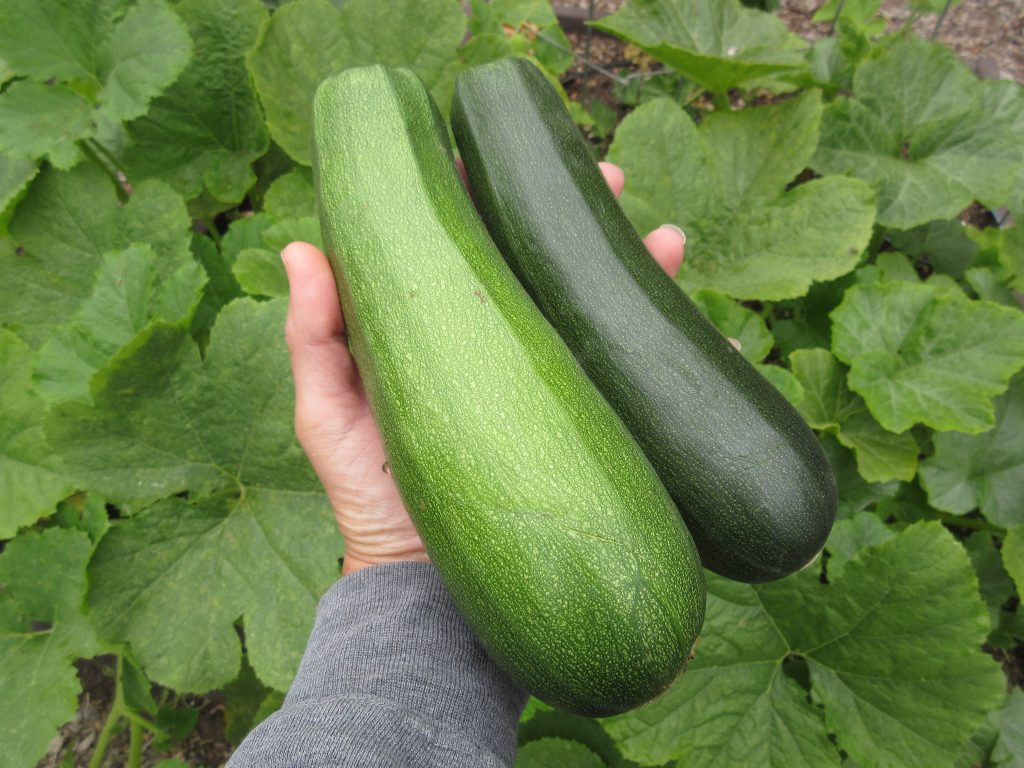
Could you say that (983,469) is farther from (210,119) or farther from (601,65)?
(210,119)

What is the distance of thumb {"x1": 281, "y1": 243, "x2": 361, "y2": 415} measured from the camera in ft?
6.04

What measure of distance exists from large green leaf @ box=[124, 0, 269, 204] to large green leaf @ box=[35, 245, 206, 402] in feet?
2.22

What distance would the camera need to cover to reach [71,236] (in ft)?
8.68

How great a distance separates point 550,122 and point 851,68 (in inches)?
73.4

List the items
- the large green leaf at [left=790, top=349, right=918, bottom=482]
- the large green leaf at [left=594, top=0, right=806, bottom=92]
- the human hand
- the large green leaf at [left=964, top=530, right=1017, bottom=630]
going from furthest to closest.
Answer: the large green leaf at [left=594, top=0, right=806, bottom=92]
the large green leaf at [left=964, top=530, right=1017, bottom=630]
the large green leaf at [left=790, top=349, right=918, bottom=482]
the human hand

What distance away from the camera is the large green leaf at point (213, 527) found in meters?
2.15

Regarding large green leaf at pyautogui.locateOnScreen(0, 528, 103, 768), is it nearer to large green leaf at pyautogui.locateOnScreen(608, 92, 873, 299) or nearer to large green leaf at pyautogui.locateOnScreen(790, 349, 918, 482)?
large green leaf at pyautogui.locateOnScreen(608, 92, 873, 299)

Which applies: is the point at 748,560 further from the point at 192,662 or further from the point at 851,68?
the point at 851,68

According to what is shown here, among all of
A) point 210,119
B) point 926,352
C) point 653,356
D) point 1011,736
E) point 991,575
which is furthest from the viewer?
point 210,119

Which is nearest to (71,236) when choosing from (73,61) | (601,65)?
(73,61)

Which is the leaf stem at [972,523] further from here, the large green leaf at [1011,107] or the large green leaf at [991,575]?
the large green leaf at [1011,107]

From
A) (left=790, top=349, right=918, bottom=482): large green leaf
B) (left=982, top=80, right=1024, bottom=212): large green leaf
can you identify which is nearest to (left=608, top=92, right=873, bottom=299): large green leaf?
(left=790, top=349, right=918, bottom=482): large green leaf

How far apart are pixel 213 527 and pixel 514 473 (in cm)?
125

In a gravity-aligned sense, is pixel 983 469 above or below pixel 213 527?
below
